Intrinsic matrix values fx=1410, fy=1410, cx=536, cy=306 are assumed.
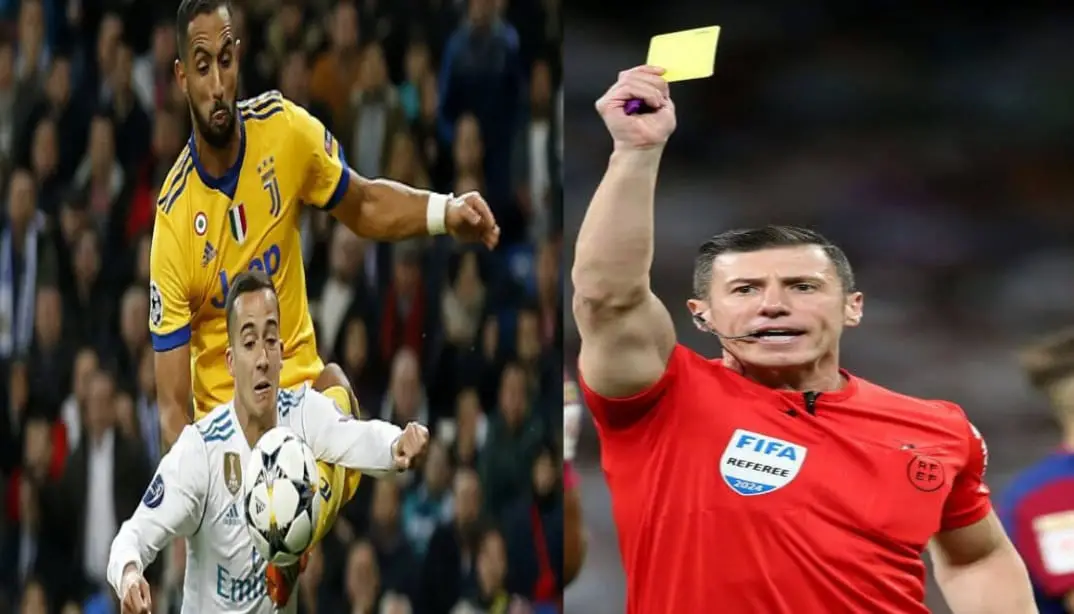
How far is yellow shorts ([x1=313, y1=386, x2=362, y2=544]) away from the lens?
2.51 meters

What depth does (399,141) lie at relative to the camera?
272 centimetres

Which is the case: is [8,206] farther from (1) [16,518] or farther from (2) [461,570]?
(2) [461,570]

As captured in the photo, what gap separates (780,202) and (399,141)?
0.77 meters

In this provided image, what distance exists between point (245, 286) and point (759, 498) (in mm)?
1014

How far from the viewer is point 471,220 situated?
8.69ft

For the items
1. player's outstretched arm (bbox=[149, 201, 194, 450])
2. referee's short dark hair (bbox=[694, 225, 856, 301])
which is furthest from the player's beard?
referee's short dark hair (bbox=[694, 225, 856, 301])

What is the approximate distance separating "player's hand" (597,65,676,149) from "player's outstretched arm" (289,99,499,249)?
33.0 inches

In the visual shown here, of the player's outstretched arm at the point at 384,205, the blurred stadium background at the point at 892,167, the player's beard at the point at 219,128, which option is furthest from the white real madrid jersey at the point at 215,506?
the blurred stadium background at the point at 892,167

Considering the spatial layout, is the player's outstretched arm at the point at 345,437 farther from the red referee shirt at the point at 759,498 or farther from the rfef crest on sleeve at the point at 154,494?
the red referee shirt at the point at 759,498

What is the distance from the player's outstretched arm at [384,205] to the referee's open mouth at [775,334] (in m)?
0.73

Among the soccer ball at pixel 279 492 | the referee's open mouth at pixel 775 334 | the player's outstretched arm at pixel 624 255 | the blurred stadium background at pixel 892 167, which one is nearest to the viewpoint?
the player's outstretched arm at pixel 624 255

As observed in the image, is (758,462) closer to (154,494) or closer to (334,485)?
(334,485)

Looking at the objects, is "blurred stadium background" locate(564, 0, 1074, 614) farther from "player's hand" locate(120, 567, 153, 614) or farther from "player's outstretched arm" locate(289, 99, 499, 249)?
"player's hand" locate(120, 567, 153, 614)

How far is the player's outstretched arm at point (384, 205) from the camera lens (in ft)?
8.59
